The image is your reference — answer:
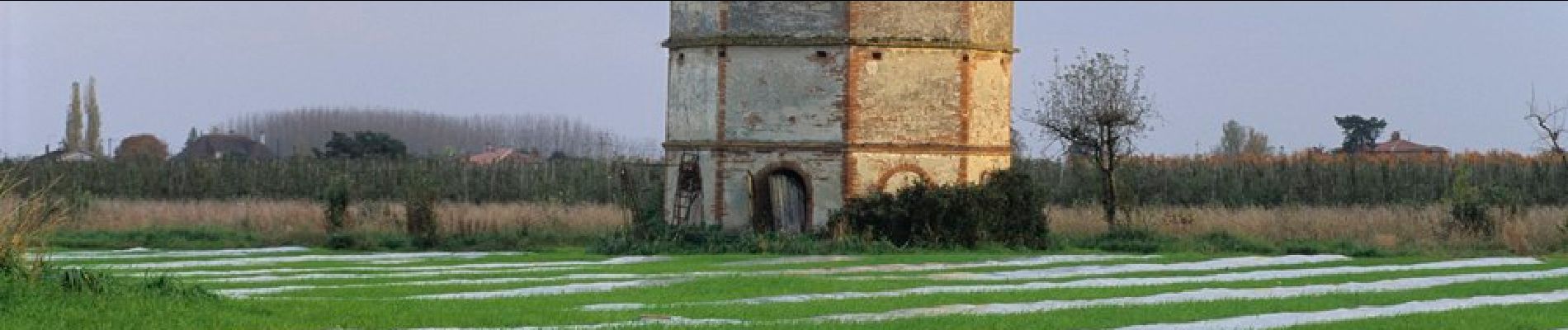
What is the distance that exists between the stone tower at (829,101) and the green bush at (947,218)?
45cm

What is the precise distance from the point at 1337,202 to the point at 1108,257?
687 inches

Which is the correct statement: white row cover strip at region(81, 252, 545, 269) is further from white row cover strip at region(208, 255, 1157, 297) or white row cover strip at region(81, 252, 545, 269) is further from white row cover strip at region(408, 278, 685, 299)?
white row cover strip at region(408, 278, 685, 299)

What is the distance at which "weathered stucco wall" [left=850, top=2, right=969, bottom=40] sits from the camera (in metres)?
33.3

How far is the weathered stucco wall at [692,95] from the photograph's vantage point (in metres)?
34.3

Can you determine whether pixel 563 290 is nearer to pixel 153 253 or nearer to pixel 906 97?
pixel 153 253

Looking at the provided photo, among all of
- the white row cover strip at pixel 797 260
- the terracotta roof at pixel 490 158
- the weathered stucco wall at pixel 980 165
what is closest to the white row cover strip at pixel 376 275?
the white row cover strip at pixel 797 260

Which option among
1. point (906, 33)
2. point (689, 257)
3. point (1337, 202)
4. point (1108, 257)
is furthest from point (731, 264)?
point (1337, 202)

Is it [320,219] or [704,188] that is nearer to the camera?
[704,188]

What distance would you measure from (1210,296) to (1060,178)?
24.3 meters

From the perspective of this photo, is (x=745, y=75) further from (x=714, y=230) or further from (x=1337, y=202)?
(x=1337, y=202)

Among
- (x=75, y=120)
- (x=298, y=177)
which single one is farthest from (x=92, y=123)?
(x=298, y=177)

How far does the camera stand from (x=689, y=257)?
30.4 metres

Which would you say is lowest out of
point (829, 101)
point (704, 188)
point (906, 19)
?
point (704, 188)

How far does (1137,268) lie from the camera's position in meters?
26.6
